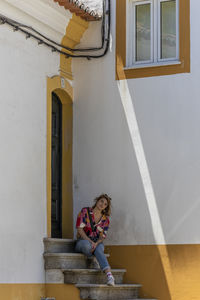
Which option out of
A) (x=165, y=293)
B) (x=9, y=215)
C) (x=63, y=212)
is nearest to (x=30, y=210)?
(x=9, y=215)

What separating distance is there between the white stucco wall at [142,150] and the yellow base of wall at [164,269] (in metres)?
0.16

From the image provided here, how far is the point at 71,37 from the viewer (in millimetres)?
13125

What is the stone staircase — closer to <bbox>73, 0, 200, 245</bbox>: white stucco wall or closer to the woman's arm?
the woman's arm

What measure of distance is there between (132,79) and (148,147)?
1203mm

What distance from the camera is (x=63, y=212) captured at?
1302 centimetres

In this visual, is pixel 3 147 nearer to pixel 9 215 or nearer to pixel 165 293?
pixel 9 215

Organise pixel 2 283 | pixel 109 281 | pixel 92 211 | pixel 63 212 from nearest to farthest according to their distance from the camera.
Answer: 1. pixel 2 283
2. pixel 109 281
3. pixel 92 211
4. pixel 63 212

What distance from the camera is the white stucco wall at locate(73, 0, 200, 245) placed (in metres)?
12.1

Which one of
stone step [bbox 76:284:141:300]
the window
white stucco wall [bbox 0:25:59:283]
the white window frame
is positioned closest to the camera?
white stucco wall [bbox 0:25:59:283]

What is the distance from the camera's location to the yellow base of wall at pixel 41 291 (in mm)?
11008

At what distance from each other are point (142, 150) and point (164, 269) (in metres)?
1.95


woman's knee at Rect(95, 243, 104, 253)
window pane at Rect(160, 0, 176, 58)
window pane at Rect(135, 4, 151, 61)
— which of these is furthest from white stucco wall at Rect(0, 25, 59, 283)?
window pane at Rect(160, 0, 176, 58)

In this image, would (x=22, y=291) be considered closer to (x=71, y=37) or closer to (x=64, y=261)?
(x=64, y=261)

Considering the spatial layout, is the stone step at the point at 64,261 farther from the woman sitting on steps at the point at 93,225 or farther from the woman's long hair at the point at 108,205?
the woman's long hair at the point at 108,205
